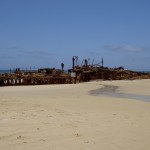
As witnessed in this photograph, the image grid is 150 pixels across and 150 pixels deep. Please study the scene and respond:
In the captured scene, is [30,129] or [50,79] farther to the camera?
[50,79]

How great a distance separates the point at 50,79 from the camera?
3722cm

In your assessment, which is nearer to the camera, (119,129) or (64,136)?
(64,136)

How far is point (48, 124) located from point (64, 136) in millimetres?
1390

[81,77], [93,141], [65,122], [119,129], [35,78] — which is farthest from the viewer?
[81,77]

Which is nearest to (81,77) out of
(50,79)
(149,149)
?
(50,79)

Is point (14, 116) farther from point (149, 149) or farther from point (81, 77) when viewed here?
point (81, 77)

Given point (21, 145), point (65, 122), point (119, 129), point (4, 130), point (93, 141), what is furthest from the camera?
point (65, 122)

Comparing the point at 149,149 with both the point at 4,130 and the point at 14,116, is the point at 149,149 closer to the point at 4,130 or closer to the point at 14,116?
the point at 4,130

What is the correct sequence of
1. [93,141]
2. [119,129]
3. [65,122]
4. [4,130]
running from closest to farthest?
[93,141], [4,130], [119,129], [65,122]

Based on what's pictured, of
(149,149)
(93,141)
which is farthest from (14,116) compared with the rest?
(149,149)

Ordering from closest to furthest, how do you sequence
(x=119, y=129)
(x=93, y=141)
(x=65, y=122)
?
(x=93, y=141)
(x=119, y=129)
(x=65, y=122)

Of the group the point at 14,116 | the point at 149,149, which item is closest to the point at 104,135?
the point at 149,149

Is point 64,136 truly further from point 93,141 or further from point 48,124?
point 48,124

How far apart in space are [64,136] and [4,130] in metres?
1.43
